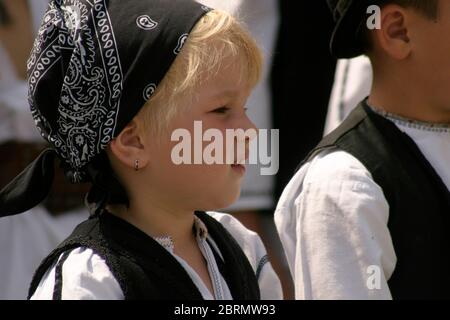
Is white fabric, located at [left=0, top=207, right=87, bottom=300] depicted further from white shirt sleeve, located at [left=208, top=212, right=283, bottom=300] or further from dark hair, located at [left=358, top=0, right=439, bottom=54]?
dark hair, located at [left=358, top=0, right=439, bottom=54]

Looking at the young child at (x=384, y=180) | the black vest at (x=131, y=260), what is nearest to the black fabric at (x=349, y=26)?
the young child at (x=384, y=180)

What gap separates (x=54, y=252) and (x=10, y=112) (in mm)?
1549

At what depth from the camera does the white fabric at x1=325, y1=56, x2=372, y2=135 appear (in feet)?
10.6

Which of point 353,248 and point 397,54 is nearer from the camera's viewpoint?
point 353,248

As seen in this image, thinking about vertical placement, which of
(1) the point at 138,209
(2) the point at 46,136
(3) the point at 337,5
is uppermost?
(3) the point at 337,5

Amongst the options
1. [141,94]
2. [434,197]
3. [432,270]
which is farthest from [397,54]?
[141,94]

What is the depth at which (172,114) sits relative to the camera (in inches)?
81.0

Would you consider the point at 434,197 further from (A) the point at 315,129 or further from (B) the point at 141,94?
(A) the point at 315,129

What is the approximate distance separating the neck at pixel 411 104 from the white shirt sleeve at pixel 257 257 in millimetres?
415

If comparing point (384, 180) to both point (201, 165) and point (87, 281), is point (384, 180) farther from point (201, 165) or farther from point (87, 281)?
point (87, 281)

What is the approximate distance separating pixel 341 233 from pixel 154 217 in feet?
1.25

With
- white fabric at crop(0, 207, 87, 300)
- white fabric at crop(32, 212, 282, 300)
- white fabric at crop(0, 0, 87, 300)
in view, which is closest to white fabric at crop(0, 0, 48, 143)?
white fabric at crop(0, 0, 87, 300)

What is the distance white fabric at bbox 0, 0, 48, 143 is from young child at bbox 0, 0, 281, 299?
1.38 metres

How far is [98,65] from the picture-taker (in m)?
2.01
